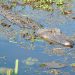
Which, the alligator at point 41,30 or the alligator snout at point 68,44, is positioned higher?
the alligator at point 41,30

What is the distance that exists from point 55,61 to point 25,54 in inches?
25.7

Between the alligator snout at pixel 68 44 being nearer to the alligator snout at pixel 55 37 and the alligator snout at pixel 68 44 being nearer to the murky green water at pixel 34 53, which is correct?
the alligator snout at pixel 55 37

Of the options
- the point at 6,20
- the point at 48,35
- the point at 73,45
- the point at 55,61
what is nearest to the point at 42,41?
the point at 48,35

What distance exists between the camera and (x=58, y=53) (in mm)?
5703

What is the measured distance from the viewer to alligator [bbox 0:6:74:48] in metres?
6.25

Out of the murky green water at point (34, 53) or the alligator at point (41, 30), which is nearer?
the murky green water at point (34, 53)

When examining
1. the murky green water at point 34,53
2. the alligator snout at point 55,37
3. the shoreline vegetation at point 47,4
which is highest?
the shoreline vegetation at point 47,4

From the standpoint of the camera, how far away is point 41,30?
22.2ft

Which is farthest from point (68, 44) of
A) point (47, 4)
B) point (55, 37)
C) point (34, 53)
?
point (47, 4)

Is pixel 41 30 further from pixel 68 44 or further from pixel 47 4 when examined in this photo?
pixel 47 4

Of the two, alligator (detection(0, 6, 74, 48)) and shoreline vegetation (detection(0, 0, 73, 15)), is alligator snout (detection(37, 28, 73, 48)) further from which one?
shoreline vegetation (detection(0, 0, 73, 15))

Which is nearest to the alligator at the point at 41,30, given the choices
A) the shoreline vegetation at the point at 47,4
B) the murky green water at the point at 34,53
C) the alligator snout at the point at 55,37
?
the alligator snout at the point at 55,37

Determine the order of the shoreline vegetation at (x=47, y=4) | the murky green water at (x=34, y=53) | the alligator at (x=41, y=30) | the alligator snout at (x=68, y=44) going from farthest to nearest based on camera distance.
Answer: the shoreline vegetation at (x=47, y=4)
the alligator at (x=41, y=30)
the alligator snout at (x=68, y=44)
the murky green water at (x=34, y=53)

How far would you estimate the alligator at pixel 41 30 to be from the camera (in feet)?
20.5
